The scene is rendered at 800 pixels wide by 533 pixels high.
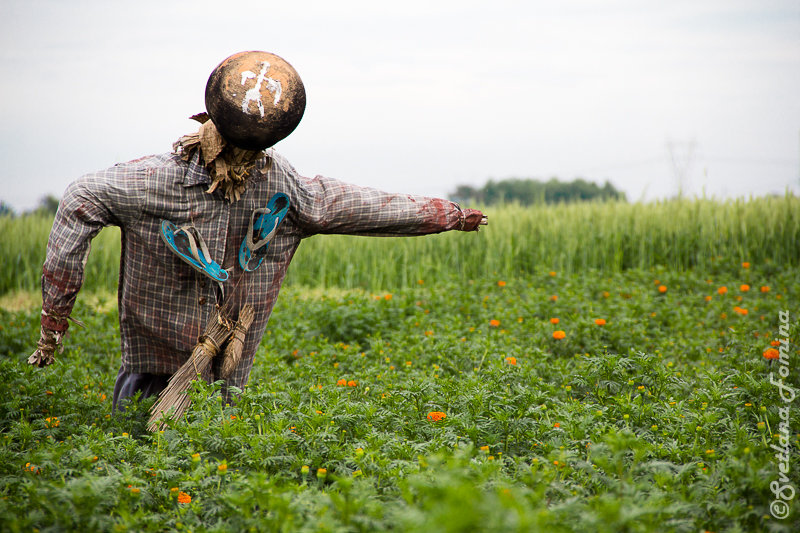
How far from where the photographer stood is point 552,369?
340 centimetres

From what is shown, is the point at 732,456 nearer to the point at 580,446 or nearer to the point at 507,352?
the point at 580,446

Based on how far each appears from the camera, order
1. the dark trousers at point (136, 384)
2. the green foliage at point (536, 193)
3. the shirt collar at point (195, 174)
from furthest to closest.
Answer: the green foliage at point (536, 193) → the dark trousers at point (136, 384) → the shirt collar at point (195, 174)

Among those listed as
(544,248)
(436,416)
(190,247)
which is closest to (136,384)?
(190,247)

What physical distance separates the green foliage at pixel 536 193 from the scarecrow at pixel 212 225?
5415 millimetres

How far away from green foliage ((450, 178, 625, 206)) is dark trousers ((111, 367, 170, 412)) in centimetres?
561

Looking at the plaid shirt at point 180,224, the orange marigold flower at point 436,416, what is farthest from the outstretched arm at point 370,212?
the orange marigold flower at point 436,416

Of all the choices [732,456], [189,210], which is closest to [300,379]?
[189,210]

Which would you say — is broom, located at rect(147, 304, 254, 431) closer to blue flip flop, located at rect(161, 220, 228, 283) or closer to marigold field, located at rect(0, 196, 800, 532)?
marigold field, located at rect(0, 196, 800, 532)

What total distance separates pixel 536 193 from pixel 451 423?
22.6ft

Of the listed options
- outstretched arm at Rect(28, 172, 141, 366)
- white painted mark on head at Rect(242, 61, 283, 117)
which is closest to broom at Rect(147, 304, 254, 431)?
outstretched arm at Rect(28, 172, 141, 366)

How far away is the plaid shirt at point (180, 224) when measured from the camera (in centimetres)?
258

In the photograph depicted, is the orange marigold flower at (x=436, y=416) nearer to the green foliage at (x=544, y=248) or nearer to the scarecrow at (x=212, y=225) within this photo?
the scarecrow at (x=212, y=225)

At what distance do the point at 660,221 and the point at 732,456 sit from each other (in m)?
5.77

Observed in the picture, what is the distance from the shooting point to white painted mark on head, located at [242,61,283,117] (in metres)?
2.42
